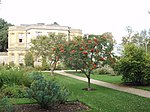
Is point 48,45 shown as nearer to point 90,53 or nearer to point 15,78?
point 90,53

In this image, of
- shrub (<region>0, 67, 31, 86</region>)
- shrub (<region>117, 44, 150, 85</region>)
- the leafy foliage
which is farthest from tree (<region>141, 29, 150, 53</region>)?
the leafy foliage

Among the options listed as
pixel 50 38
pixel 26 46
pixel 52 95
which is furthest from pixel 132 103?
pixel 26 46

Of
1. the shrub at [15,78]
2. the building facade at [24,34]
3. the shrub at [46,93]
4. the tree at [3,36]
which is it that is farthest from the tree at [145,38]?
the shrub at [46,93]

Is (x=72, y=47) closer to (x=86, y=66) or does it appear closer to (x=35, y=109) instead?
(x=86, y=66)

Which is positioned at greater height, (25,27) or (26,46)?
(25,27)

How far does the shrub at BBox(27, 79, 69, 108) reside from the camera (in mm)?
8055

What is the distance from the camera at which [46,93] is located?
319 inches

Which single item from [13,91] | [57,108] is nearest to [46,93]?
[57,108]

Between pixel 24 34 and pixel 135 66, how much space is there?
36.4 metres

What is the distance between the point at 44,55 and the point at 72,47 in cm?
1456

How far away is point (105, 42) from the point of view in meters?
14.0

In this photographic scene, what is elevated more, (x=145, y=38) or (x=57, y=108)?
(x=145, y=38)

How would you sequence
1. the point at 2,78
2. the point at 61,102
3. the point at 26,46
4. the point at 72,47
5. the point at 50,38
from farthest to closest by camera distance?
1. the point at 26,46
2. the point at 50,38
3. the point at 72,47
4. the point at 2,78
5. the point at 61,102

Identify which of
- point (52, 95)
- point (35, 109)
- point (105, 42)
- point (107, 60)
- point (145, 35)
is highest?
point (145, 35)
